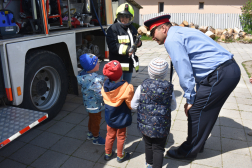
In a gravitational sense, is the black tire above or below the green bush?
below

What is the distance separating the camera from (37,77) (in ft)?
11.8

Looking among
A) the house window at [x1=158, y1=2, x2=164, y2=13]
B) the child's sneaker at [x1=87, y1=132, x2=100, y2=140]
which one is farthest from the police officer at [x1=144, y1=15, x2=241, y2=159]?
the house window at [x1=158, y1=2, x2=164, y2=13]

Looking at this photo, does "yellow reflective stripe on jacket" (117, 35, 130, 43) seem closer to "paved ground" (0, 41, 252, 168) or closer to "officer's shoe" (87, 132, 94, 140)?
"paved ground" (0, 41, 252, 168)

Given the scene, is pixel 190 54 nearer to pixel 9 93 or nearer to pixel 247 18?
pixel 9 93

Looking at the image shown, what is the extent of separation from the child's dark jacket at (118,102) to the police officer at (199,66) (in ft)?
1.96

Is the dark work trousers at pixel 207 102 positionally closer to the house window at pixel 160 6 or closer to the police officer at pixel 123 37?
the police officer at pixel 123 37

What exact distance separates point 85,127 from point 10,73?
1.44 metres

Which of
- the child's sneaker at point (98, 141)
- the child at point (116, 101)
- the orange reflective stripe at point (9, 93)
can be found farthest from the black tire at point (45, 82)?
the child at point (116, 101)

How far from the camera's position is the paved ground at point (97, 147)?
108 inches

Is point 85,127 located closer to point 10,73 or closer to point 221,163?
point 10,73

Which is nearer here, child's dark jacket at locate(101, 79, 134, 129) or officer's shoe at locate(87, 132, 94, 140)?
child's dark jacket at locate(101, 79, 134, 129)

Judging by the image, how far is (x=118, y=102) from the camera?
2.42 m

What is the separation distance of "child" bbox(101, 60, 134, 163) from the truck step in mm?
867

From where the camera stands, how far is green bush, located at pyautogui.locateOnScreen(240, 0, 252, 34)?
1519 centimetres
